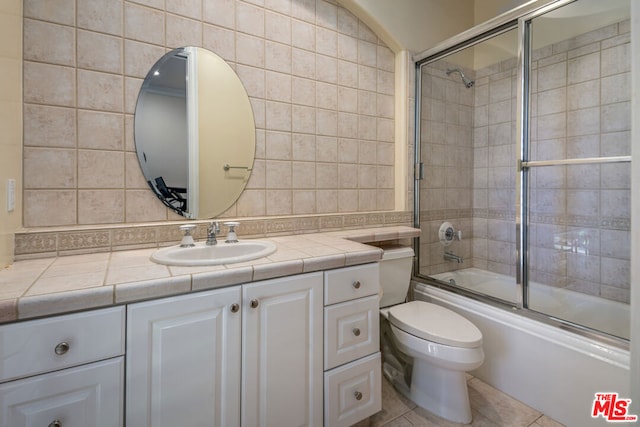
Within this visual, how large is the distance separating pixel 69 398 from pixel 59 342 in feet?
0.50

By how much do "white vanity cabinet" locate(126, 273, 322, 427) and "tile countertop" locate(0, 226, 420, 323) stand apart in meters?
0.04

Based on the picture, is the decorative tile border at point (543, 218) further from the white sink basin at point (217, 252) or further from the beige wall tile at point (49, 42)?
the beige wall tile at point (49, 42)

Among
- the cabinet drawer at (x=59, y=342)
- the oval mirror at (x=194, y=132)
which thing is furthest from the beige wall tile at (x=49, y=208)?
the cabinet drawer at (x=59, y=342)

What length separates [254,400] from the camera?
39.9 inches

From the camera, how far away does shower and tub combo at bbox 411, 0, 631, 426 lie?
57.9 inches

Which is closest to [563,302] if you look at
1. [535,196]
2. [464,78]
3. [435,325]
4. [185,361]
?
[535,196]

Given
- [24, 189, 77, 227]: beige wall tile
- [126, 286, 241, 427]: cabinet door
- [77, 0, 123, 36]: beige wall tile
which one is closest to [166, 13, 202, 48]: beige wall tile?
[77, 0, 123, 36]: beige wall tile

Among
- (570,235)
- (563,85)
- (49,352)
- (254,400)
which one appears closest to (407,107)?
(563,85)

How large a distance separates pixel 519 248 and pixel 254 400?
1593mm

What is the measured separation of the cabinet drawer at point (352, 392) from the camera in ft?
3.87

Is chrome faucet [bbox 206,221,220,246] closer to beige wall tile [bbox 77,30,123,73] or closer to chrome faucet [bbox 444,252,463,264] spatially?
beige wall tile [bbox 77,30,123,73]

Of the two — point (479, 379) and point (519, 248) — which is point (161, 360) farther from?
point (519, 248)

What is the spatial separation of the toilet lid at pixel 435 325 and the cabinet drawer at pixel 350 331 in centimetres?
25

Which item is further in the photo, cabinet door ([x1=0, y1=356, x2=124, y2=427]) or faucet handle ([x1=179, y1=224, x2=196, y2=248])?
faucet handle ([x1=179, y1=224, x2=196, y2=248])
